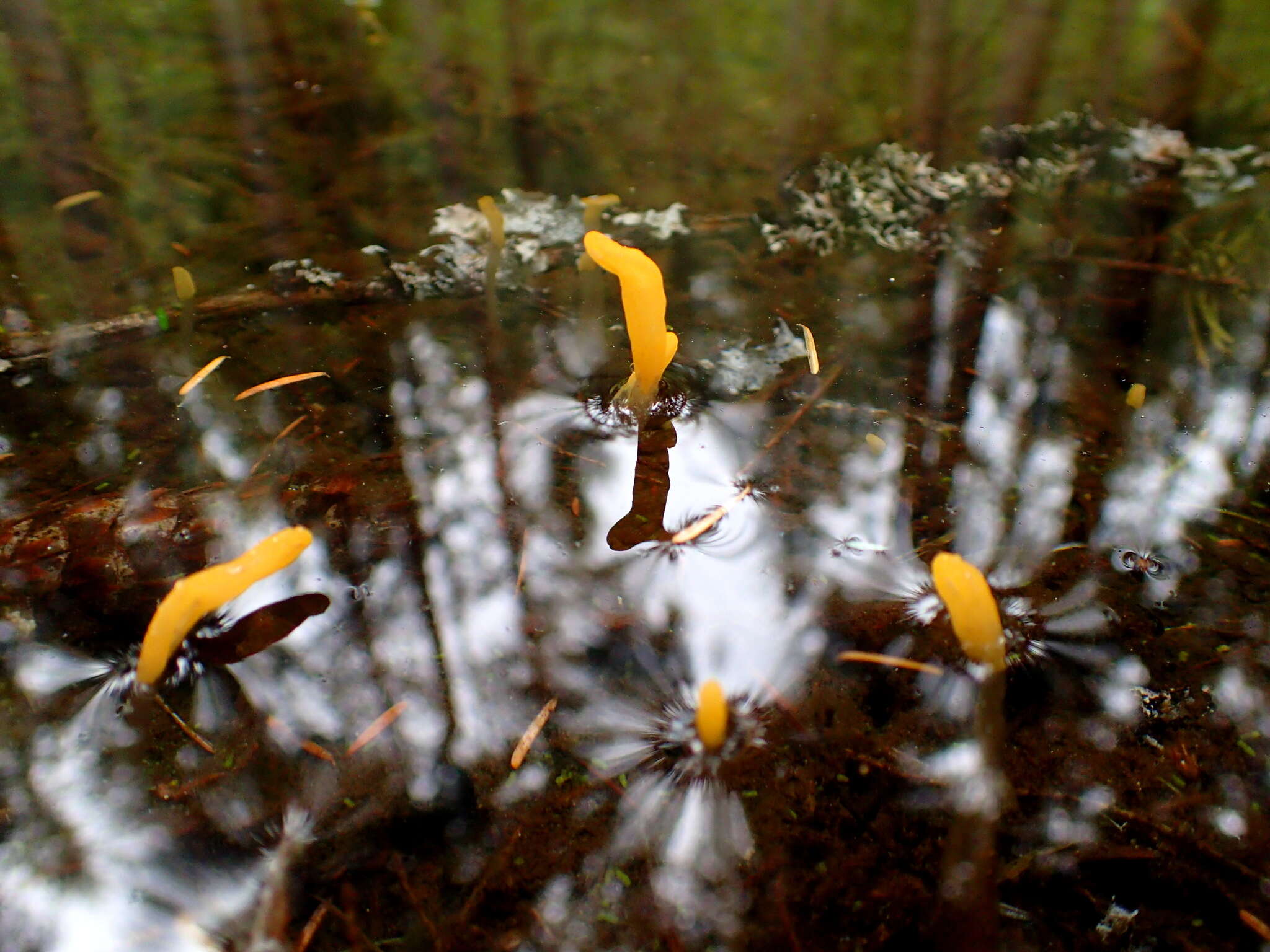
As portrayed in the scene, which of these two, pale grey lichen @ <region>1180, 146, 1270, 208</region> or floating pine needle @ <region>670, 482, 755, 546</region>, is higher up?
pale grey lichen @ <region>1180, 146, 1270, 208</region>

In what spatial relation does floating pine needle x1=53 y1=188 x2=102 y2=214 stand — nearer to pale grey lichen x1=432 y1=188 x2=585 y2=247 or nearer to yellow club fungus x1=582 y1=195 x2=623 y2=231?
pale grey lichen x1=432 y1=188 x2=585 y2=247

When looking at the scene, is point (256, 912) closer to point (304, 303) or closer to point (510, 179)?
point (304, 303)

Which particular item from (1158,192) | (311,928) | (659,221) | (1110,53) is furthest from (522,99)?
(311,928)

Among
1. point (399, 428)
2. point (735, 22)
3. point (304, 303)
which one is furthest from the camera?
point (735, 22)

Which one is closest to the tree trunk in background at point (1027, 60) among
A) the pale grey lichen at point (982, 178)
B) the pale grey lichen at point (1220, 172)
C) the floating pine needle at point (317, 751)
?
the pale grey lichen at point (982, 178)

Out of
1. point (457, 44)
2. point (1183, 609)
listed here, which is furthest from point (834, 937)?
point (457, 44)

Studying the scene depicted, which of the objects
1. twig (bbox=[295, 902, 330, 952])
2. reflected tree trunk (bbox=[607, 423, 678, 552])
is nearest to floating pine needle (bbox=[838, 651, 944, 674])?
reflected tree trunk (bbox=[607, 423, 678, 552])
